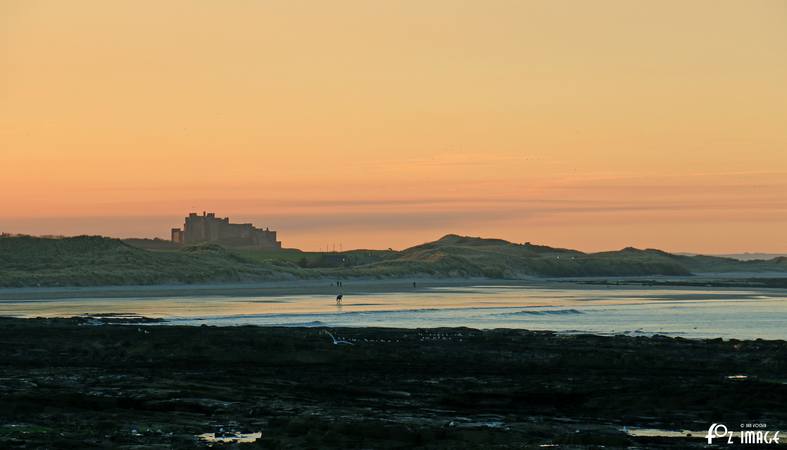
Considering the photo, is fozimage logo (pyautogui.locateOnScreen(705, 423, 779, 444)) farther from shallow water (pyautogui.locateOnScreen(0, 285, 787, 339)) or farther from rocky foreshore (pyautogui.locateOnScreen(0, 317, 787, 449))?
shallow water (pyautogui.locateOnScreen(0, 285, 787, 339))

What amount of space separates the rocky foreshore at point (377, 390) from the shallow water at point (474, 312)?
36.1ft

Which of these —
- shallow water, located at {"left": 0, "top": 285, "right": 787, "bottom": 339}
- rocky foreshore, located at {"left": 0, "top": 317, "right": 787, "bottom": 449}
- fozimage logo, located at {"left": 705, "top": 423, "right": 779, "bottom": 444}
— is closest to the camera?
fozimage logo, located at {"left": 705, "top": 423, "right": 779, "bottom": 444}

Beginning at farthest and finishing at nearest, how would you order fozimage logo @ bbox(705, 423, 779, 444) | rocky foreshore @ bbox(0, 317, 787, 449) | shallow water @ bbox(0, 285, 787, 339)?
shallow water @ bbox(0, 285, 787, 339), rocky foreshore @ bbox(0, 317, 787, 449), fozimage logo @ bbox(705, 423, 779, 444)

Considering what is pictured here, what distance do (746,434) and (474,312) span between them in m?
50.0

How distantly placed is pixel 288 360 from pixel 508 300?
A: 2215 inches

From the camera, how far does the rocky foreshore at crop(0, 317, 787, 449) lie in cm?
2242

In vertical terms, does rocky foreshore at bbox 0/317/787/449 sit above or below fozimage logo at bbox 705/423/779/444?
above

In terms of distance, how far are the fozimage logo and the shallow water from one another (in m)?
28.5

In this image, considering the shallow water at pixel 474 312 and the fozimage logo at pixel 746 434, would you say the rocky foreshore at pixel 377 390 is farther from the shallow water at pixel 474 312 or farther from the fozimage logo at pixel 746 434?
the shallow water at pixel 474 312

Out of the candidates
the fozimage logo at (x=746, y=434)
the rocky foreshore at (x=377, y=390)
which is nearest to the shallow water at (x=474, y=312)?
the rocky foreshore at (x=377, y=390)

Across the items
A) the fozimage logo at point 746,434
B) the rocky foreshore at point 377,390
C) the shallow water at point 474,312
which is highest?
the shallow water at point 474,312

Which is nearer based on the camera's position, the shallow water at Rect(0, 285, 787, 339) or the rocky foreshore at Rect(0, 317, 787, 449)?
the rocky foreshore at Rect(0, 317, 787, 449)

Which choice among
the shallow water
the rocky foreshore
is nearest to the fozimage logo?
the rocky foreshore

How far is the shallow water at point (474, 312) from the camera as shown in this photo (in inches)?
2319
